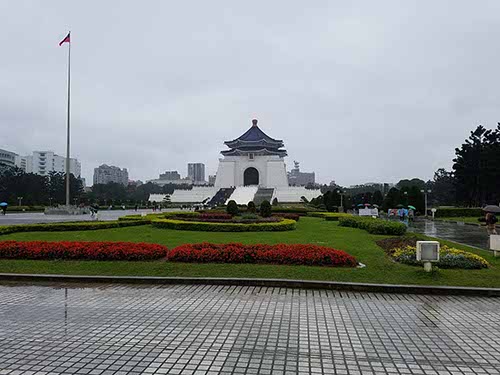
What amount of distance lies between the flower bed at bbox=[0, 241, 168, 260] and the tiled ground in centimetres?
209

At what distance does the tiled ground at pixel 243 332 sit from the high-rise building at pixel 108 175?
136548mm

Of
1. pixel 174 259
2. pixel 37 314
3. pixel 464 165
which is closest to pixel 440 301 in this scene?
pixel 174 259

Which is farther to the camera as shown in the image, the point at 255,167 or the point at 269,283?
the point at 255,167

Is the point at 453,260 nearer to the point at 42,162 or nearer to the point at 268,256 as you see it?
the point at 268,256

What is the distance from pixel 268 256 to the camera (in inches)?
348

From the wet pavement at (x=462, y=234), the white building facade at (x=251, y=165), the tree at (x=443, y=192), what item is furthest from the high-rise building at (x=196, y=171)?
the wet pavement at (x=462, y=234)

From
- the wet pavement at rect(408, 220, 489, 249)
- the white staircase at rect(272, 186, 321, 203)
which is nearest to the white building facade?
the white staircase at rect(272, 186, 321, 203)

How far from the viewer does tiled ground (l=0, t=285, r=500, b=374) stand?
3941 millimetres

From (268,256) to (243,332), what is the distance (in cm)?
400

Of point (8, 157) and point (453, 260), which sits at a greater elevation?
point (8, 157)

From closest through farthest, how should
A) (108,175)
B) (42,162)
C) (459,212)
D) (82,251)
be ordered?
(82,251) → (459,212) → (42,162) → (108,175)

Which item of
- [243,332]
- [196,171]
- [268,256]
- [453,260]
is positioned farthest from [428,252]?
[196,171]

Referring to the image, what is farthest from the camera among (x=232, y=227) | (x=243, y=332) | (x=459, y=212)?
(x=459, y=212)

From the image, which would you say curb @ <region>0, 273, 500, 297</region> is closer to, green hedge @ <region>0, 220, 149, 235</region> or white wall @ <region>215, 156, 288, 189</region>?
green hedge @ <region>0, 220, 149, 235</region>
